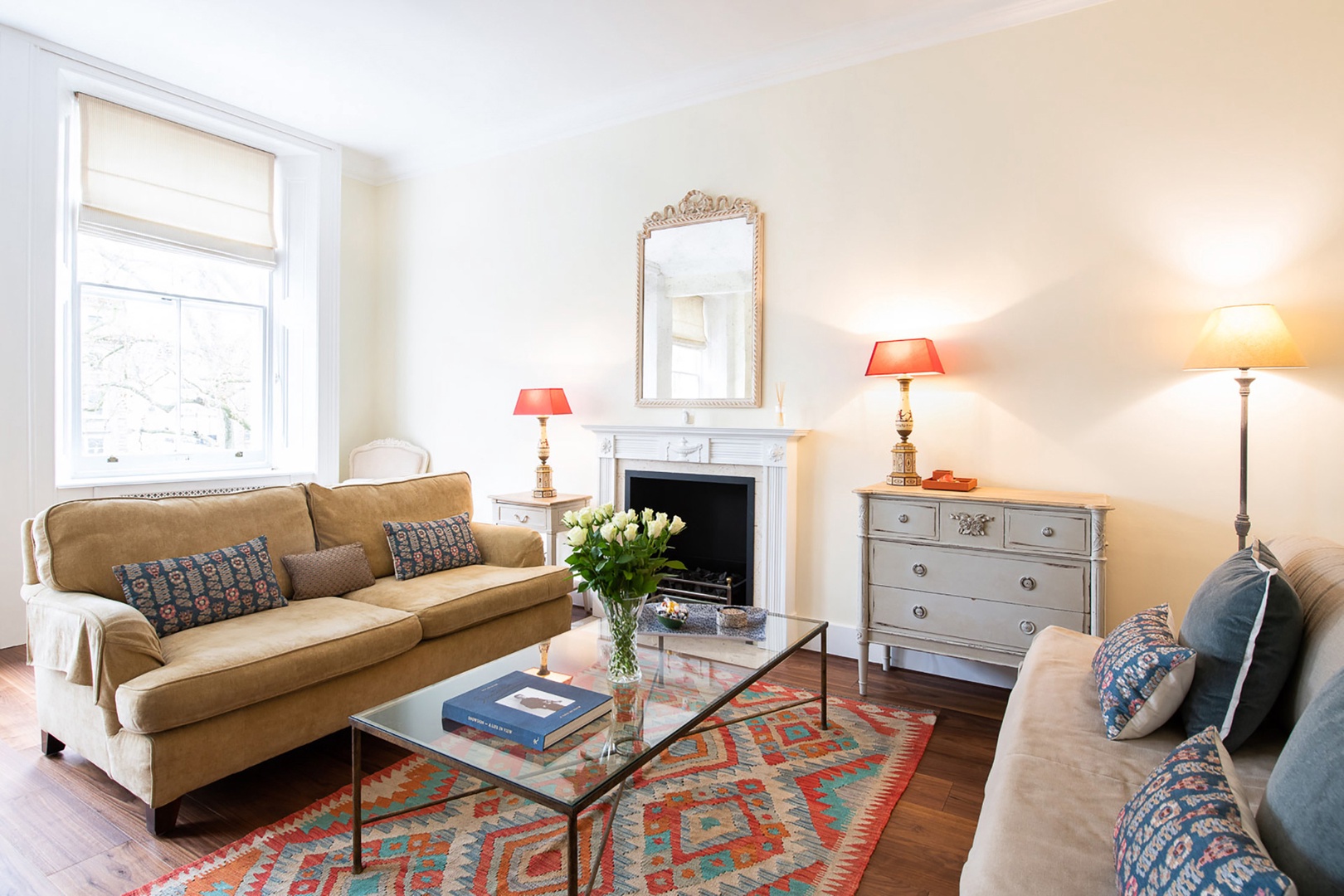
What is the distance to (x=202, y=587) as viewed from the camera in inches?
98.6

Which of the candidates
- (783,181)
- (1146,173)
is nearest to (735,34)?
(783,181)

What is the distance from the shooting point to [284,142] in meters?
4.77

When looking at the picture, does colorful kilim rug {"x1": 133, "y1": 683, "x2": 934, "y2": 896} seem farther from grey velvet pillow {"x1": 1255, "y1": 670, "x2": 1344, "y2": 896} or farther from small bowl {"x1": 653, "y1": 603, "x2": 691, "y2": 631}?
grey velvet pillow {"x1": 1255, "y1": 670, "x2": 1344, "y2": 896}

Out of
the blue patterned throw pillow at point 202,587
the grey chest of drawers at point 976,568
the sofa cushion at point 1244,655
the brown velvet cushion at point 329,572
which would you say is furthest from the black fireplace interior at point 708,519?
the sofa cushion at point 1244,655

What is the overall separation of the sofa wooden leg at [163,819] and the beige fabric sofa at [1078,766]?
6.90 ft

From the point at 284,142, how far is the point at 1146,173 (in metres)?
4.98

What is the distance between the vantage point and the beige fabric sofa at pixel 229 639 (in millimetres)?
2012

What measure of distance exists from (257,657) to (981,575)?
8.44 feet

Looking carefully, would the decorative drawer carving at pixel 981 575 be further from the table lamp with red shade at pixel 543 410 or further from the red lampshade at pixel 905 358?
the table lamp with red shade at pixel 543 410

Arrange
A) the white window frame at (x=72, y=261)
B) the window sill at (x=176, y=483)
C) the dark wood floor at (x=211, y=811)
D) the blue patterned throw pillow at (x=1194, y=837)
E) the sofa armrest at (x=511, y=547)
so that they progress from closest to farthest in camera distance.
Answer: the blue patterned throw pillow at (x=1194, y=837), the dark wood floor at (x=211, y=811), the sofa armrest at (x=511, y=547), the white window frame at (x=72, y=261), the window sill at (x=176, y=483)

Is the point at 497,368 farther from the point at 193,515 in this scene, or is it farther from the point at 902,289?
the point at 902,289

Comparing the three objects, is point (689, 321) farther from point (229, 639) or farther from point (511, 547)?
point (229, 639)

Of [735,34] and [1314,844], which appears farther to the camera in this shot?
[735,34]

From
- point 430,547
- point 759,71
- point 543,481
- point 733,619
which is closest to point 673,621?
point 733,619
